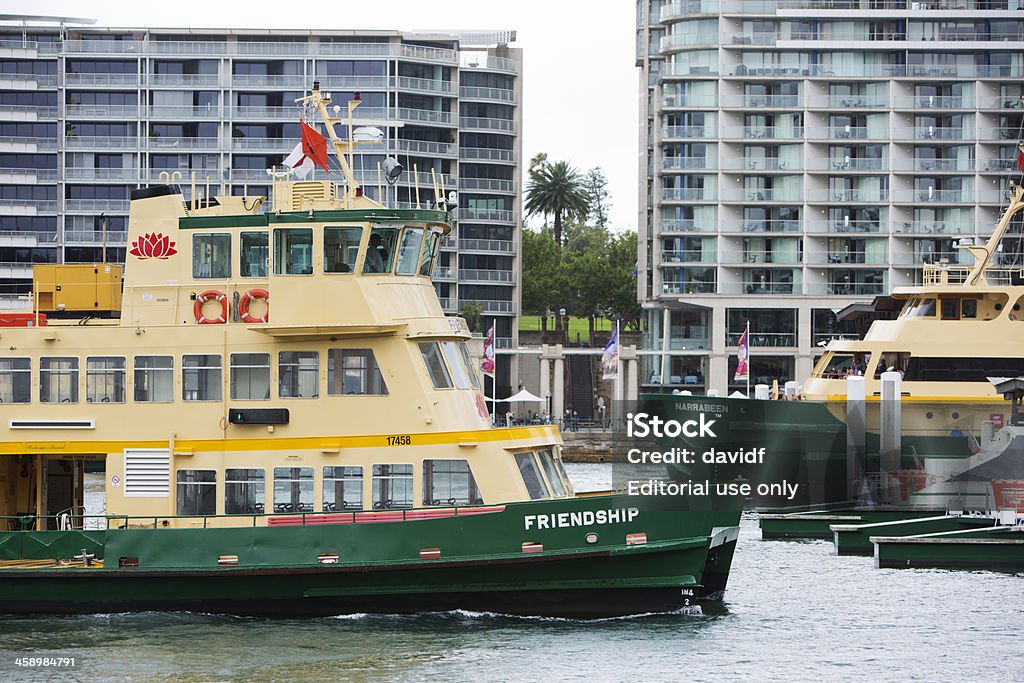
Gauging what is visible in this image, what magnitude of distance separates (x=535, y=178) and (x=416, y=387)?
79141 mm

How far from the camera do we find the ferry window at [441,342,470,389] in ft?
86.9

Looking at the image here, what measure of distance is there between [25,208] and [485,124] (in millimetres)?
25374

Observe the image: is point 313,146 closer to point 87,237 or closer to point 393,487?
point 393,487

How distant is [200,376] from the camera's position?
86.1 feet

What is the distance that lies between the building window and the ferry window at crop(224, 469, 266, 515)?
9.30ft

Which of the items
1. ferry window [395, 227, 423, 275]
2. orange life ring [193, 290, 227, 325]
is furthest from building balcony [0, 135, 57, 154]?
ferry window [395, 227, 423, 275]

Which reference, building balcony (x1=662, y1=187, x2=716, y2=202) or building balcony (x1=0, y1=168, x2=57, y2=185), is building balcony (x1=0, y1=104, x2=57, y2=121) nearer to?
building balcony (x1=0, y1=168, x2=57, y2=185)

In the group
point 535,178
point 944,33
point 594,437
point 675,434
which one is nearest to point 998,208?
point 944,33

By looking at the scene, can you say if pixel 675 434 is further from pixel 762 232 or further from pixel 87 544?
pixel 762 232

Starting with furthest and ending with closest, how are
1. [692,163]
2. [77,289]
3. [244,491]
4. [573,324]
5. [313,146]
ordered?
[573,324]
[692,163]
[313,146]
[77,289]
[244,491]

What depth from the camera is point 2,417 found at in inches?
1040

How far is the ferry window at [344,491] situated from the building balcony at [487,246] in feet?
197

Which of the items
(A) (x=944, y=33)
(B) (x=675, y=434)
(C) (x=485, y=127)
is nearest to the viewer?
(B) (x=675, y=434)

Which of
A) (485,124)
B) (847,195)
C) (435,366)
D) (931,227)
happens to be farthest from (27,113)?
(435,366)
